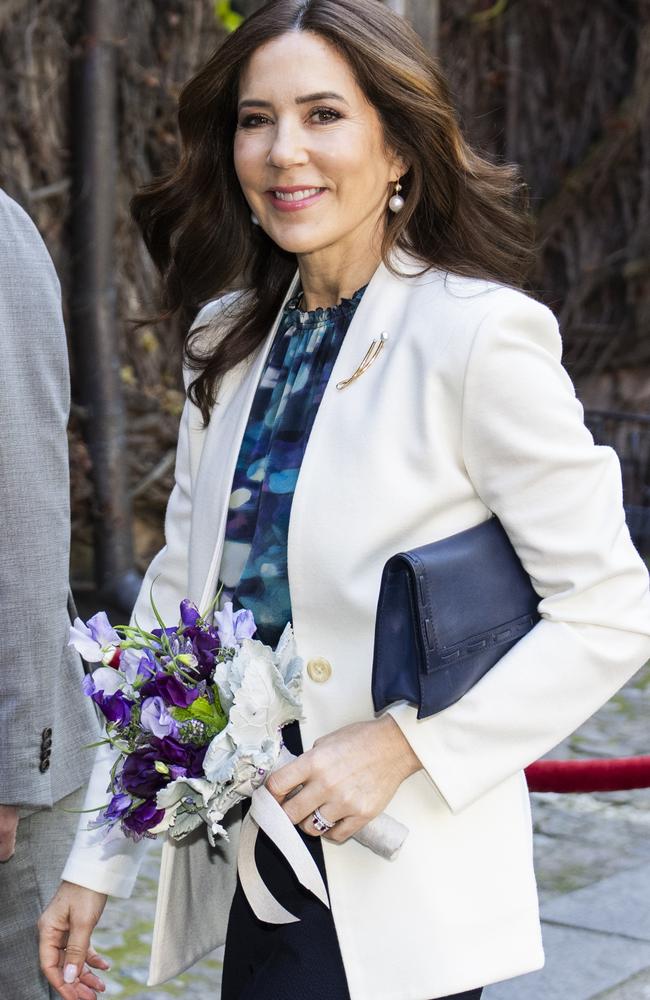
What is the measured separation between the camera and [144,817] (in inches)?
69.7

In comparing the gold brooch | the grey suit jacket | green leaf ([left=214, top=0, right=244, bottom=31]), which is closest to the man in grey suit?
the grey suit jacket

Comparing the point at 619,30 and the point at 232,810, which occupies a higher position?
the point at 619,30

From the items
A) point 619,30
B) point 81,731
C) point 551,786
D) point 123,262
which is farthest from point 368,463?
point 619,30

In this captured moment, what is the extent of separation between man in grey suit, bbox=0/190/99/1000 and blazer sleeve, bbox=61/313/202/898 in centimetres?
9

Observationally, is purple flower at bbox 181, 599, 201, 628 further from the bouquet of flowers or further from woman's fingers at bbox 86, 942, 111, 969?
woman's fingers at bbox 86, 942, 111, 969

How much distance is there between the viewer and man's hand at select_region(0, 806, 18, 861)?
2.16 metres

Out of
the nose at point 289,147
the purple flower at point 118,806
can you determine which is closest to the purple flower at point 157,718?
the purple flower at point 118,806

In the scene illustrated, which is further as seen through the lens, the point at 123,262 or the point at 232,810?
the point at 123,262

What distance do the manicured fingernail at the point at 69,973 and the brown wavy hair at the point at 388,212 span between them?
0.90 metres

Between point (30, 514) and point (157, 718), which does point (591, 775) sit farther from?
point (157, 718)

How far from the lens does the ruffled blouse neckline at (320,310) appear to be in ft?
7.09

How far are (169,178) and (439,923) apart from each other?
4.58ft

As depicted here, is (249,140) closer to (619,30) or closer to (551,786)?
(551,786)

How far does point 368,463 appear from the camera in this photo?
6.24 feet
